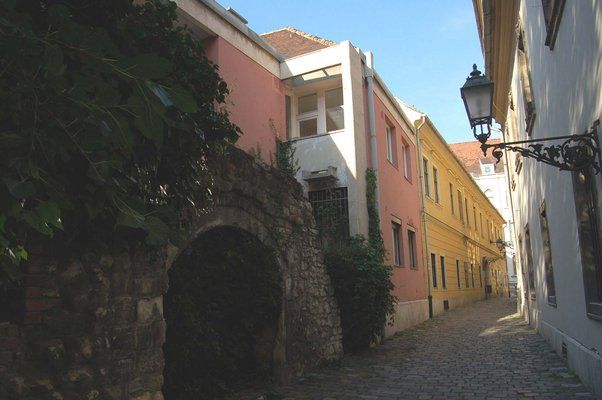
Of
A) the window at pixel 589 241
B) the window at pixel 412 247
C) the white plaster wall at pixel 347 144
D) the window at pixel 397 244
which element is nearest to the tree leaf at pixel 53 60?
the window at pixel 589 241

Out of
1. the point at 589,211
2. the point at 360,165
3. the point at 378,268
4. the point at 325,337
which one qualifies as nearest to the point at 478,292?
the point at 360,165

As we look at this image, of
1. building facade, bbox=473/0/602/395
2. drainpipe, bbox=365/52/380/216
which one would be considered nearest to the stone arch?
building facade, bbox=473/0/602/395

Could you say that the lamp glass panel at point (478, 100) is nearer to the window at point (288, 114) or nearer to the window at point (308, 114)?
the window at point (308, 114)

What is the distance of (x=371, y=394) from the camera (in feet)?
20.0

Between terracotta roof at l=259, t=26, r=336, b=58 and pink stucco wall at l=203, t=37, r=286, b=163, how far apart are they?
249 centimetres

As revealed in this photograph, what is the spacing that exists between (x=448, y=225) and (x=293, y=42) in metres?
9.88

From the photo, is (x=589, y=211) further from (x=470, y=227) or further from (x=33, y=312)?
(x=470, y=227)

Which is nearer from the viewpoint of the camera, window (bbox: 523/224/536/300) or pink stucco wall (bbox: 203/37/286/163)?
pink stucco wall (bbox: 203/37/286/163)

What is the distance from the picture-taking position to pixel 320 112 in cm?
1349

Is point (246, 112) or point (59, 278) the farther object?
point (246, 112)

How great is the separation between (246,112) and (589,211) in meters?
7.89

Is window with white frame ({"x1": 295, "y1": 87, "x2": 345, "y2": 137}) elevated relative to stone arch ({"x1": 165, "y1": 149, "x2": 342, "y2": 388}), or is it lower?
elevated

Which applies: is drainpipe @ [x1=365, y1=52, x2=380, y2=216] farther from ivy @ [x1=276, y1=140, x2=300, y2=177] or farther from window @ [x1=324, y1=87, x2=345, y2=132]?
ivy @ [x1=276, y1=140, x2=300, y2=177]

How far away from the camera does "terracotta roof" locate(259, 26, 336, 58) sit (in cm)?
1520
